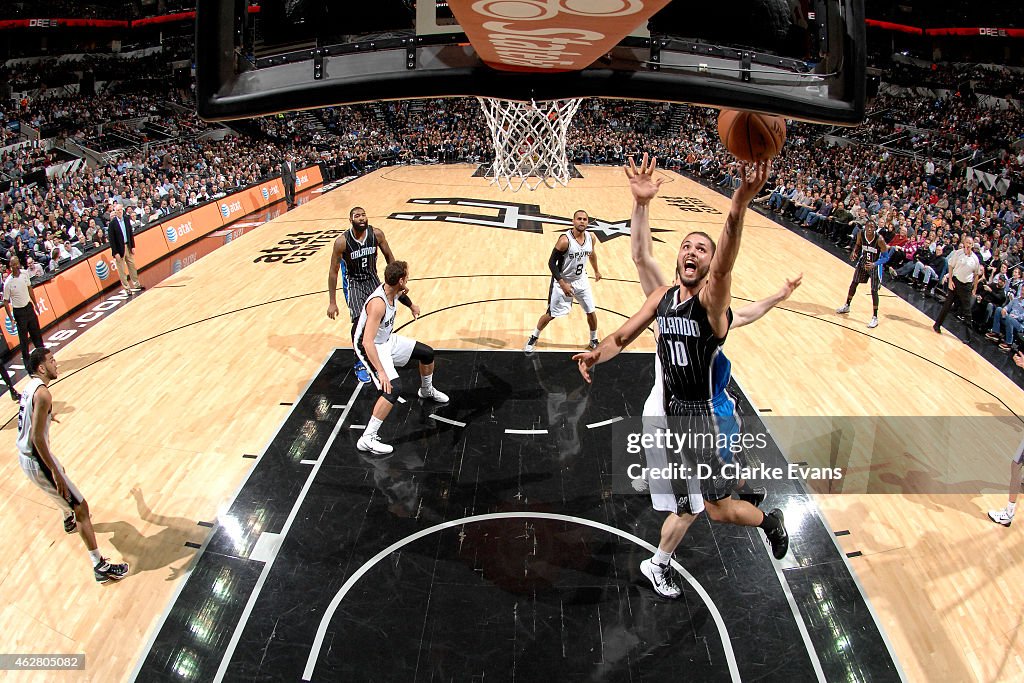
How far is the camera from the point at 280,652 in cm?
421

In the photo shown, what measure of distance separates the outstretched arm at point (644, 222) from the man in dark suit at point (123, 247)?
967 cm

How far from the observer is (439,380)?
25.3 ft

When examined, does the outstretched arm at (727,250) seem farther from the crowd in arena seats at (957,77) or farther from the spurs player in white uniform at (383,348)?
the crowd in arena seats at (957,77)

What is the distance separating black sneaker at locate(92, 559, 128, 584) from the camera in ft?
15.6

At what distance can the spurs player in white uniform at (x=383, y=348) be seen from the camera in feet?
19.2

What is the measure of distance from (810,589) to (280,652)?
3682mm

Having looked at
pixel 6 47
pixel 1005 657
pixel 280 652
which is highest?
pixel 6 47

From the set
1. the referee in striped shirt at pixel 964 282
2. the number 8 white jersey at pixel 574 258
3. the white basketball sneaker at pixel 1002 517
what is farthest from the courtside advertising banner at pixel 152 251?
the referee in striped shirt at pixel 964 282

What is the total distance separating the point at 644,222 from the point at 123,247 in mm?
9858

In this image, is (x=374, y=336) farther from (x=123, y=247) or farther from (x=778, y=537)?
(x=123, y=247)

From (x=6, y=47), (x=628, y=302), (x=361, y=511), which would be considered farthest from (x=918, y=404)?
(x=6, y=47)

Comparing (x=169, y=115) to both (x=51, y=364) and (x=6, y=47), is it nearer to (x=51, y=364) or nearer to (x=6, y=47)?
(x=6, y=47)

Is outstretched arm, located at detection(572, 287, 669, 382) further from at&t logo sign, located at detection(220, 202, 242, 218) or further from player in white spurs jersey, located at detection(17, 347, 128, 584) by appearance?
at&t logo sign, located at detection(220, 202, 242, 218)

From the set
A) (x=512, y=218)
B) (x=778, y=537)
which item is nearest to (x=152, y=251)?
(x=512, y=218)
